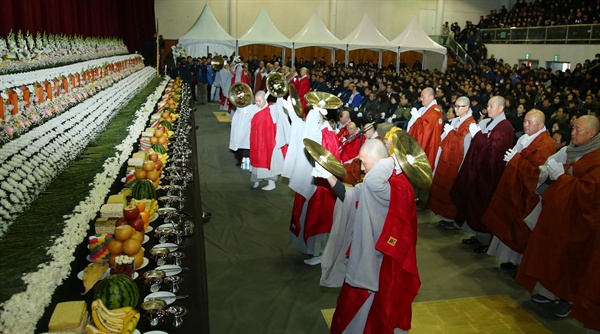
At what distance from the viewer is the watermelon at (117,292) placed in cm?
217

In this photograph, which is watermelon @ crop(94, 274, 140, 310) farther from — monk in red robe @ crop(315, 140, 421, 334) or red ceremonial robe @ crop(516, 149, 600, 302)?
red ceremonial robe @ crop(516, 149, 600, 302)

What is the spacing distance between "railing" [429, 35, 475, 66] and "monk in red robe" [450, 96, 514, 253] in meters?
21.1

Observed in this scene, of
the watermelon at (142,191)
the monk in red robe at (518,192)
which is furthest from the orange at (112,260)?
the monk in red robe at (518,192)

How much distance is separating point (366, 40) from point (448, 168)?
15.9 meters

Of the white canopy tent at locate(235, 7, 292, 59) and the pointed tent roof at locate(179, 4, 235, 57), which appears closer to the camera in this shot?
the pointed tent roof at locate(179, 4, 235, 57)

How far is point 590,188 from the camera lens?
4.13m

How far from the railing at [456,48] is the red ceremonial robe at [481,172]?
69.3ft

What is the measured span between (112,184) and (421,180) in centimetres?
265

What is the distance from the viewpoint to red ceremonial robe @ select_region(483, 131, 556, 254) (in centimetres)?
513

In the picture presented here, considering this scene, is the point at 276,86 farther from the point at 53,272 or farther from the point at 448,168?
the point at 53,272

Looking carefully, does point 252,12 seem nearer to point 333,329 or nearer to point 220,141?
point 220,141

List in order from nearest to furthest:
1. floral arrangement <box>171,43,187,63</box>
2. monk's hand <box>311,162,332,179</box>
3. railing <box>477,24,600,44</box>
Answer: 1. monk's hand <box>311,162,332,179</box>
2. railing <box>477,24,600,44</box>
3. floral arrangement <box>171,43,187,63</box>

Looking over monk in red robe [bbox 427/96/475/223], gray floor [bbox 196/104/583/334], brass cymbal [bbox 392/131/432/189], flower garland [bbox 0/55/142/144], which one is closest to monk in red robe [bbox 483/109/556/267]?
A: gray floor [bbox 196/104/583/334]

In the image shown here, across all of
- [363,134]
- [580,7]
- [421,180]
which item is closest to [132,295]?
[421,180]
